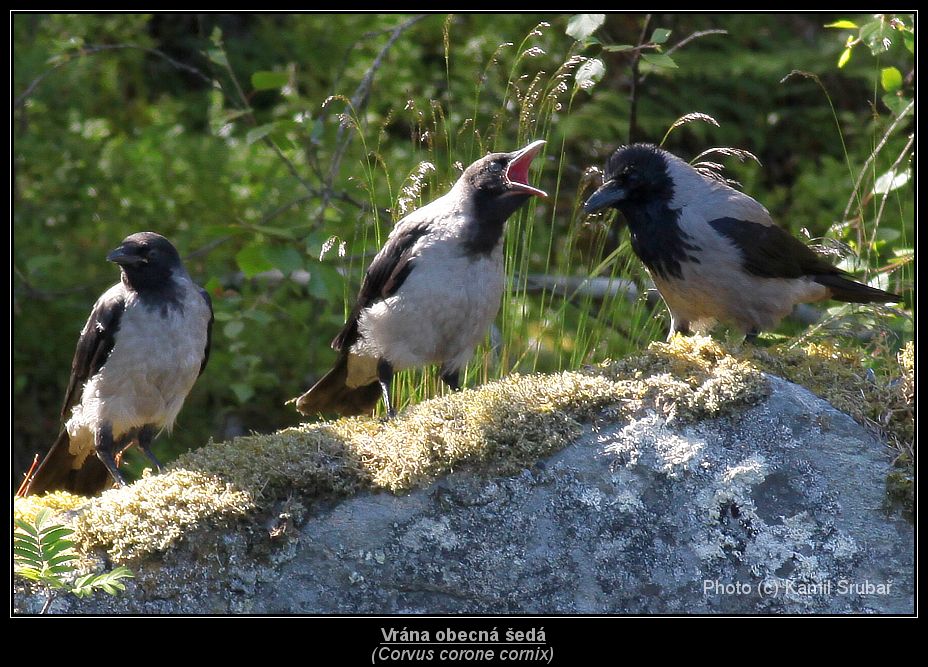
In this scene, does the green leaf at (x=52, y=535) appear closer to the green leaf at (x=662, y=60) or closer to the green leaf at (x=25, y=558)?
the green leaf at (x=25, y=558)

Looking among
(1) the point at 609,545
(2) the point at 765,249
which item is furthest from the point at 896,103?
(1) the point at 609,545

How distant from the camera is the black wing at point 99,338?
5.26m

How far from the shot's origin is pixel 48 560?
3.30m

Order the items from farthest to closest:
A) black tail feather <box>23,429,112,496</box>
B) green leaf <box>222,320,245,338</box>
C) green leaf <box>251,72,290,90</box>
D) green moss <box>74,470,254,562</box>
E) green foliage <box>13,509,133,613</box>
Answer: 1. green leaf <box>222,320,245,338</box>
2. green leaf <box>251,72,290,90</box>
3. black tail feather <box>23,429,112,496</box>
4. green moss <box>74,470,254,562</box>
5. green foliage <box>13,509,133,613</box>

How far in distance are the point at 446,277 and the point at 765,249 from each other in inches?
61.2

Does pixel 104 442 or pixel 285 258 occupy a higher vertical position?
pixel 285 258

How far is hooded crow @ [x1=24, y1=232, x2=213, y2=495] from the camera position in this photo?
521cm

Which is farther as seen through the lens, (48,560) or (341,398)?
(341,398)

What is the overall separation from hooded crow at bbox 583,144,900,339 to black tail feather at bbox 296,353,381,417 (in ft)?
5.27

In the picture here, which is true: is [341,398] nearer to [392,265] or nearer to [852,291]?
[392,265]

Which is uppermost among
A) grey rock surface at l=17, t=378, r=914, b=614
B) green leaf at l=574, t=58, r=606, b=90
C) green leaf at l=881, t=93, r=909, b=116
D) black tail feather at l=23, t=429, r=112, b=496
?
green leaf at l=574, t=58, r=606, b=90

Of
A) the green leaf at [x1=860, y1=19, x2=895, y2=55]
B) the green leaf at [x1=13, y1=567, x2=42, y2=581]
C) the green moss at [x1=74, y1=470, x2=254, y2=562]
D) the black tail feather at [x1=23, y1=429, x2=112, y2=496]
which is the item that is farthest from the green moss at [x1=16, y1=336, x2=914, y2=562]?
the green leaf at [x1=860, y1=19, x2=895, y2=55]

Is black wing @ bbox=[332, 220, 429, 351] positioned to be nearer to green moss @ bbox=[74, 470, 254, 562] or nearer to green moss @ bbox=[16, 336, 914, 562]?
green moss @ bbox=[16, 336, 914, 562]

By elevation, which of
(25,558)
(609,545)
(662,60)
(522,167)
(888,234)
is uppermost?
(662,60)
